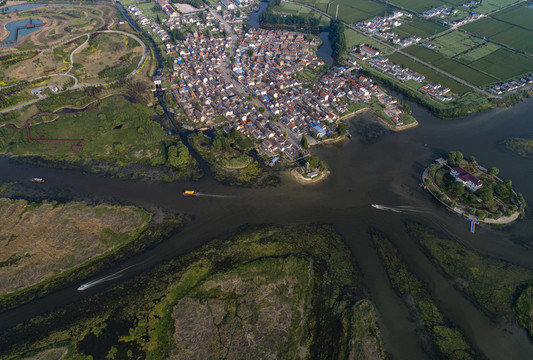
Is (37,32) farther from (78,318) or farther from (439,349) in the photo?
(439,349)

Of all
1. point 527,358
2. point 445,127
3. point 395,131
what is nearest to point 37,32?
point 395,131

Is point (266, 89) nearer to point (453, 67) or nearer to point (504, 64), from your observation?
point (453, 67)

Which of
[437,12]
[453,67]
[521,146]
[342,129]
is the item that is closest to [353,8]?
[437,12]

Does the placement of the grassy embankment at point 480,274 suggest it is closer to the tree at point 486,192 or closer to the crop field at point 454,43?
the tree at point 486,192

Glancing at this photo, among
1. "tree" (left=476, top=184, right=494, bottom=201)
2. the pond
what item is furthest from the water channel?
the pond

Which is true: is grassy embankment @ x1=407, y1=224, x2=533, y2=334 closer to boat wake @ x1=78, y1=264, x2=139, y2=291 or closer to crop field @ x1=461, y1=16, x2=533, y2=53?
boat wake @ x1=78, y1=264, x2=139, y2=291

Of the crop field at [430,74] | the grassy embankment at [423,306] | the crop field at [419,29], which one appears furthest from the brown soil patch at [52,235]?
the crop field at [419,29]
